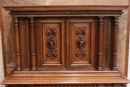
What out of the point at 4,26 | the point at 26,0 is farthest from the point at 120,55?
the point at 4,26

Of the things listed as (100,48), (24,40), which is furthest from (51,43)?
(100,48)

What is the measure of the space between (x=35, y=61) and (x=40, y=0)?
0.74 m

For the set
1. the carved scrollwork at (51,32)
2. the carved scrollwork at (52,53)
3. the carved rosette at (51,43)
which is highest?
the carved scrollwork at (51,32)

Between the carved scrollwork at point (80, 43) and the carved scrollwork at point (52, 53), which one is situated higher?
the carved scrollwork at point (80, 43)

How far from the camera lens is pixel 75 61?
1598mm

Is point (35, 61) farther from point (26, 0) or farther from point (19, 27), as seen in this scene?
point (26, 0)

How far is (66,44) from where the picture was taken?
1561mm

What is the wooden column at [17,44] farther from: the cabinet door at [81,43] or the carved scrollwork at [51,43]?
the cabinet door at [81,43]

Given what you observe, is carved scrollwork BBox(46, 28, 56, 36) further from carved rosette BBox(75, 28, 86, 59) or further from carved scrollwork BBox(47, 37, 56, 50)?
carved rosette BBox(75, 28, 86, 59)

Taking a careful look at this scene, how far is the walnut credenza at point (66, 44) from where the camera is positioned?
1463mm

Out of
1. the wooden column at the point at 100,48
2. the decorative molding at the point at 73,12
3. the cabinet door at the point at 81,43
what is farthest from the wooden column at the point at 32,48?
the wooden column at the point at 100,48

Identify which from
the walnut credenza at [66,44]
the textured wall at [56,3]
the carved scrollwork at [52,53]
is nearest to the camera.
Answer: the walnut credenza at [66,44]

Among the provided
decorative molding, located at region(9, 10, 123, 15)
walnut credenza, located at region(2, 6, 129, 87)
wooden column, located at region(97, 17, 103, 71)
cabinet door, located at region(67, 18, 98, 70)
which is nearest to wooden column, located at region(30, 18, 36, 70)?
walnut credenza, located at region(2, 6, 129, 87)

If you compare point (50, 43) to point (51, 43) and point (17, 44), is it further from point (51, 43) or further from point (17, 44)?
point (17, 44)
